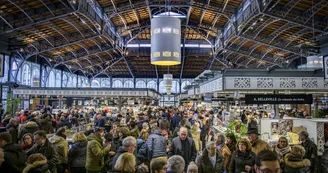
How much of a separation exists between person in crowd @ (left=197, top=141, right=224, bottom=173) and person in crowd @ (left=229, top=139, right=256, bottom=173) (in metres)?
0.24

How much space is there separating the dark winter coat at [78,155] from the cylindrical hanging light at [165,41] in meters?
4.93

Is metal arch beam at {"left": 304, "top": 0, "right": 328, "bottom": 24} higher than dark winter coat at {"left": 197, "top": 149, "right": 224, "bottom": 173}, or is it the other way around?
metal arch beam at {"left": 304, "top": 0, "right": 328, "bottom": 24}

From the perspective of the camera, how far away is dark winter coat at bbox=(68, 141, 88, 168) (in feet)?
16.6

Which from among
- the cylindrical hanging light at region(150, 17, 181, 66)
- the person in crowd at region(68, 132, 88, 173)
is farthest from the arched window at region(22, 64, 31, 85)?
the person in crowd at region(68, 132, 88, 173)

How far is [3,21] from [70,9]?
16.5 ft

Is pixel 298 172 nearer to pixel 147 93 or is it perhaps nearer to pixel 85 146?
pixel 85 146

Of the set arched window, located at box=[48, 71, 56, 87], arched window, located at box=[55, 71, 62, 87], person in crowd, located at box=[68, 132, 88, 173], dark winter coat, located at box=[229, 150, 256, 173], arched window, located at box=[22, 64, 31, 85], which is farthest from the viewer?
arched window, located at box=[55, 71, 62, 87]

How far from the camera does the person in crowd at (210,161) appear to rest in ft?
14.0

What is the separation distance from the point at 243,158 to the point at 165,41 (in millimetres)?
5951

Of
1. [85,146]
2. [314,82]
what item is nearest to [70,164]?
[85,146]

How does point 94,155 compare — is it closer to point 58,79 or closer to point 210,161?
point 210,161

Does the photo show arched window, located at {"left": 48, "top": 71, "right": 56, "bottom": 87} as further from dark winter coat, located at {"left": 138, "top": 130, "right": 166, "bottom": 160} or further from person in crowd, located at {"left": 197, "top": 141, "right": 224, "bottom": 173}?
person in crowd, located at {"left": 197, "top": 141, "right": 224, "bottom": 173}

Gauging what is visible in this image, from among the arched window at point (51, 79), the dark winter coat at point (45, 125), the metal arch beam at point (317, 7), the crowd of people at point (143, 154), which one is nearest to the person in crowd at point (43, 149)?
the crowd of people at point (143, 154)

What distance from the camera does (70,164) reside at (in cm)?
513
